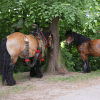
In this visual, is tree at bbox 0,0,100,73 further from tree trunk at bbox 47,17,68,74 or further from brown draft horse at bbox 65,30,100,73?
brown draft horse at bbox 65,30,100,73

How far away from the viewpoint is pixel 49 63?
7.30m

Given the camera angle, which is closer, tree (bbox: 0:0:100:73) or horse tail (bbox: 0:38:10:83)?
horse tail (bbox: 0:38:10:83)

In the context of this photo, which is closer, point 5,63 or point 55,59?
point 5,63

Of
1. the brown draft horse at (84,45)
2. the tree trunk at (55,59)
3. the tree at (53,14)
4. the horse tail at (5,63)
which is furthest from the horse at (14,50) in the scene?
the brown draft horse at (84,45)

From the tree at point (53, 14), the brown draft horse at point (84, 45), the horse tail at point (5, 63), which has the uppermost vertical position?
the tree at point (53, 14)

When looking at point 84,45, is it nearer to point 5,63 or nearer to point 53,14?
point 53,14

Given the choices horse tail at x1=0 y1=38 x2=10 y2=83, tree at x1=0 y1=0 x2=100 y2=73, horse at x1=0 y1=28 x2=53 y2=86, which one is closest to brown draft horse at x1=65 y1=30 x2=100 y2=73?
tree at x1=0 y1=0 x2=100 y2=73

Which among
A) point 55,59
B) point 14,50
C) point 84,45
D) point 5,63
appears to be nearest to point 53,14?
point 55,59

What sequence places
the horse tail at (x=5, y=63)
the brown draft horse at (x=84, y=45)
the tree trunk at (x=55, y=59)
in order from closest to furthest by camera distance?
the horse tail at (x=5, y=63) → the tree trunk at (x=55, y=59) → the brown draft horse at (x=84, y=45)

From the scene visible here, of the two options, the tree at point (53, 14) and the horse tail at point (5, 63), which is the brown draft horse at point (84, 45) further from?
the horse tail at point (5, 63)

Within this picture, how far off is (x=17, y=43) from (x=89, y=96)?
118 inches

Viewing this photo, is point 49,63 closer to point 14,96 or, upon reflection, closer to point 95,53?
point 95,53

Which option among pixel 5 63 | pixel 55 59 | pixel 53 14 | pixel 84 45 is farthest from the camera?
pixel 84 45

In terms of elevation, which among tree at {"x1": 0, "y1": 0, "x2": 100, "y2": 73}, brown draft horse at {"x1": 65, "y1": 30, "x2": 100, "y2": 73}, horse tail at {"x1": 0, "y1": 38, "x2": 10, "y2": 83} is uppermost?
tree at {"x1": 0, "y1": 0, "x2": 100, "y2": 73}
